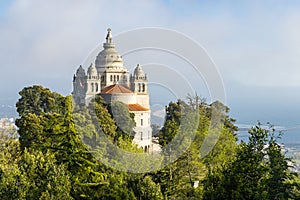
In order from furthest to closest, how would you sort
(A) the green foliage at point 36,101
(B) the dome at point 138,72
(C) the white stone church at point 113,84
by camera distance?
(B) the dome at point 138,72
(C) the white stone church at point 113,84
(A) the green foliage at point 36,101

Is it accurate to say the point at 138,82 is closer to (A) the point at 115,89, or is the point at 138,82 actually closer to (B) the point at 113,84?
(B) the point at 113,84

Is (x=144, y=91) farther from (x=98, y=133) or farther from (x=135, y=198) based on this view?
(x=135, y=198)

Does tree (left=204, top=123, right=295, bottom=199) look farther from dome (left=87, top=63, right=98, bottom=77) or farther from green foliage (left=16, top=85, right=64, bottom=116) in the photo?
dome (left=87, top=63, right=98, bottom=77)

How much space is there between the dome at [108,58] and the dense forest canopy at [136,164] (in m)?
20.6

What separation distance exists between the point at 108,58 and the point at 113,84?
4484 millimetres

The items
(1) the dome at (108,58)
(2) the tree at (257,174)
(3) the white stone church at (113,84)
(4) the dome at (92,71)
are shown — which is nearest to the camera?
(2) the tree at (257,174)

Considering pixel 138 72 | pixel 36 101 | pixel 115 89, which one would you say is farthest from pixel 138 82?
pixel 36 101

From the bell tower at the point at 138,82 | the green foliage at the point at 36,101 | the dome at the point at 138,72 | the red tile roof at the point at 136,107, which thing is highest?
the dome at the point at 138,72

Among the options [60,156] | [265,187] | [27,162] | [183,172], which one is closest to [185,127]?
[183,172]

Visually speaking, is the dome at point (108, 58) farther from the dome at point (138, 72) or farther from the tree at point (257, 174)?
the tree at point (257, 174)

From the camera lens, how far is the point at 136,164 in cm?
2155

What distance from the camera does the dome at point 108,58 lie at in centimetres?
5344

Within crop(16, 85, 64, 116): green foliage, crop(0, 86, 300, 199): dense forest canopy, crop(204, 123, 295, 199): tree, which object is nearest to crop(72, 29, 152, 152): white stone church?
crop(16, 85, 64, 116): green foliage

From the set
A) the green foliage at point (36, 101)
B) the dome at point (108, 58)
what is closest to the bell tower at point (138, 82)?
the dome at point (108, 58)
